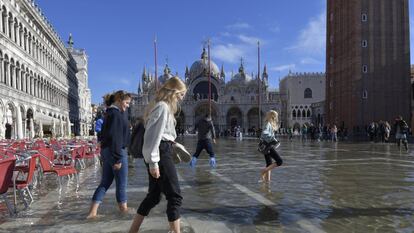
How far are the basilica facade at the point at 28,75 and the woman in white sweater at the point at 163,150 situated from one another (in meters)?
26.7

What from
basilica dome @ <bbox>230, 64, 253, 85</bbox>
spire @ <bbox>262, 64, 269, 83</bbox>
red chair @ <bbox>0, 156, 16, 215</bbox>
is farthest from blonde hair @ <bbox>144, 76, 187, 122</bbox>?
spire @ <bbox>262, 64, 269, 83</bbox>

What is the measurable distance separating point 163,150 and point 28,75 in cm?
3647

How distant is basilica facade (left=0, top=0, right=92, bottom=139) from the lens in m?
30.7

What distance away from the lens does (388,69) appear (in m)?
41.2

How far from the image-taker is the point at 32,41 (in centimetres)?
3991

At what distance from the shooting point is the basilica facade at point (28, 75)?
30.7m

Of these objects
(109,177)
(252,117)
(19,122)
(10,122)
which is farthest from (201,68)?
(109,177)

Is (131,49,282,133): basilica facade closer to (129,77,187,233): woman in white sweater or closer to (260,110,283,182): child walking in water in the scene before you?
(260,110,283,182): child walking in water

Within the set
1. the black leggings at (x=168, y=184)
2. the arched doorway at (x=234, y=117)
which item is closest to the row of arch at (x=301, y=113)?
the arched doorway at (x=234, y=117)

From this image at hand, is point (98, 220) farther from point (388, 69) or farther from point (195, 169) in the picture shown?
point (388, 69)

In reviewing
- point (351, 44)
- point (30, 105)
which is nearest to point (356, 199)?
point (30, 105)

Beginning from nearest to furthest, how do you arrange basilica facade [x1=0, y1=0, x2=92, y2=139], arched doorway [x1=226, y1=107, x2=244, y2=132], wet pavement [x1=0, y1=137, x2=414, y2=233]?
→ wet pavement [x1=0, y1=137, x2=414, y2=233] < basilica facade [x1=0, y1=0, x2=92, y2=139] < arched doorway [x1=226, y1=107, x2=244, y2=132]

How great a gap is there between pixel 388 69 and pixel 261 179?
117 feet

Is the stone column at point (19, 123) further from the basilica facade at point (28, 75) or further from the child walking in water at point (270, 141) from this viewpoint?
the child walking in water at point (270, 141)
